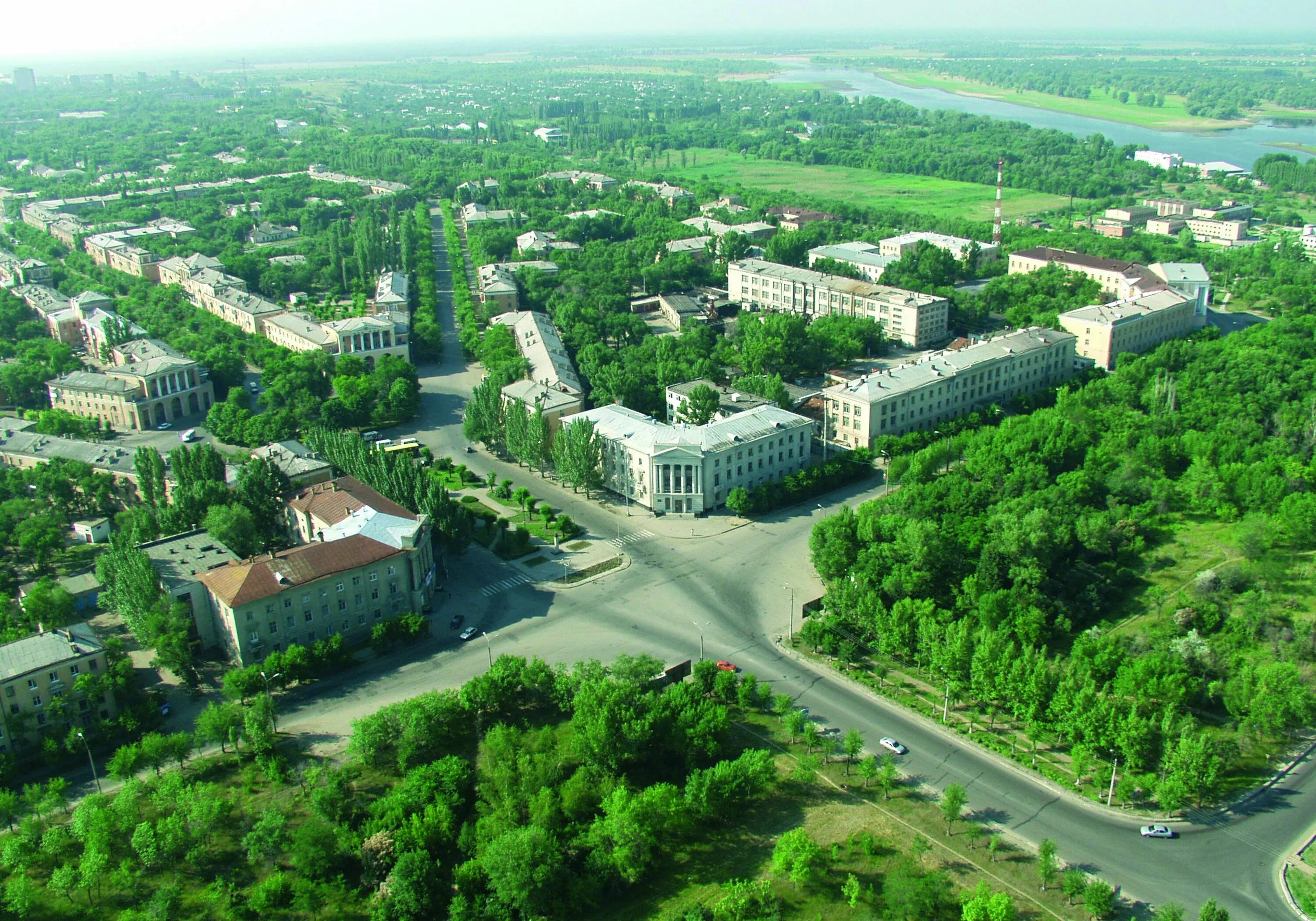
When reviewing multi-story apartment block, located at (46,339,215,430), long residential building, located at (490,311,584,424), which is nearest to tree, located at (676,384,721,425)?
long residential building, located at (490,311,584,424)

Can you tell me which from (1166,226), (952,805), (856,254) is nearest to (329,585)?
(952,805)

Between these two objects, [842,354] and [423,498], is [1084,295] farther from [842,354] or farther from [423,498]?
[423,498]

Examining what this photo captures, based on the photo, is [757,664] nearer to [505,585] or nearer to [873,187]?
[505,585]

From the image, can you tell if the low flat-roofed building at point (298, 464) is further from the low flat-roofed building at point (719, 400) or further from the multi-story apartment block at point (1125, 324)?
the multi-story apartment block at point (1125, 324)

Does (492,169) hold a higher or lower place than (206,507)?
higher

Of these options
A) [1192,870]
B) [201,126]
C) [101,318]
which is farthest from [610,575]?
[201,126]

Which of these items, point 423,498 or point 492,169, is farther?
point 492,169
